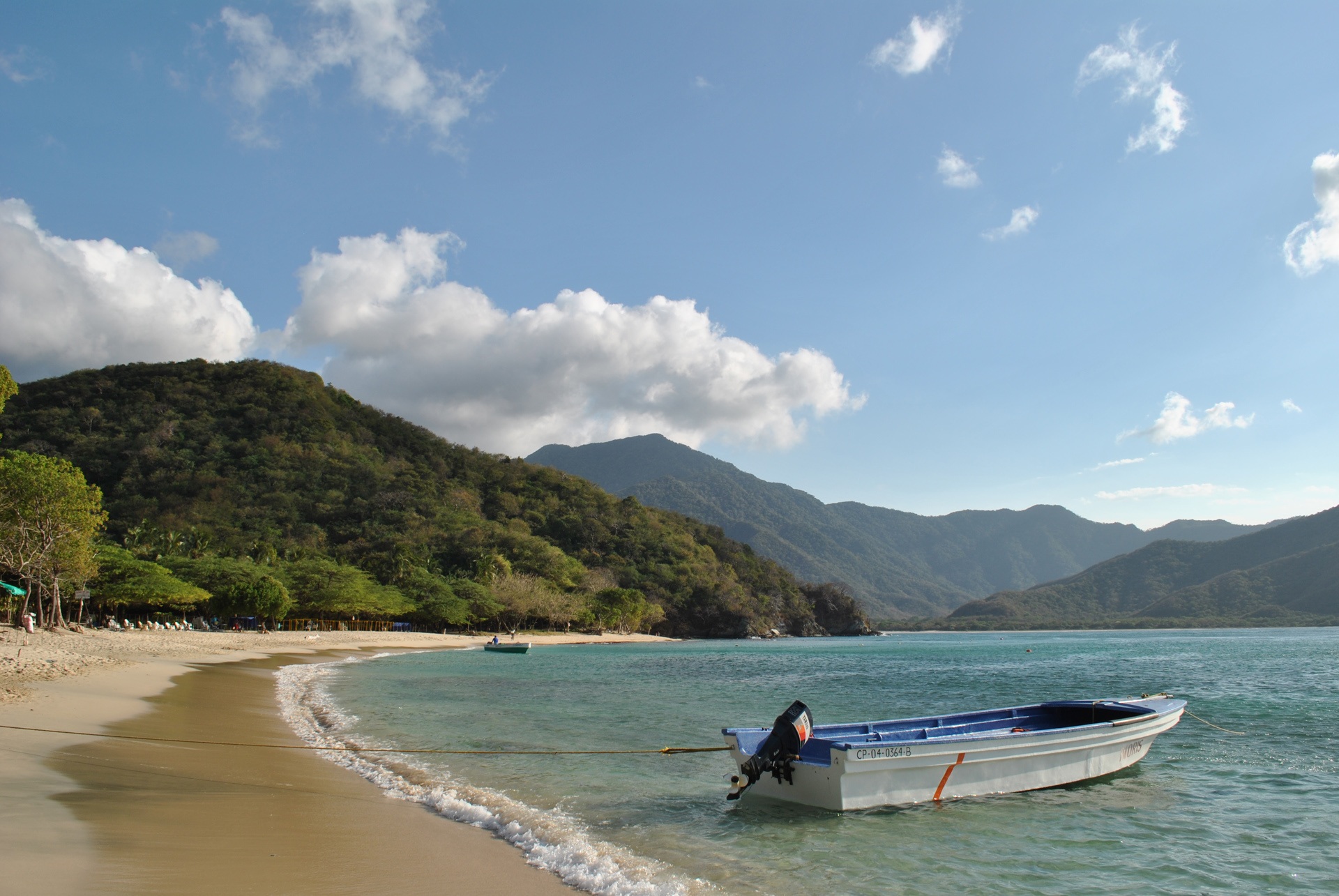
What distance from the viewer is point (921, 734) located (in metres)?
12.8

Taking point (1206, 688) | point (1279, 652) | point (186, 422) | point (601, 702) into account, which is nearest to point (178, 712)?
point (601, 702)

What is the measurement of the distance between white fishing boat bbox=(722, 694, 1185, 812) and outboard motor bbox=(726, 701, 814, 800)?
0.4 inches

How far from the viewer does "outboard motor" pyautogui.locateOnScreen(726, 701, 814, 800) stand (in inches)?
410

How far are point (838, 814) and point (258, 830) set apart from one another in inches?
287

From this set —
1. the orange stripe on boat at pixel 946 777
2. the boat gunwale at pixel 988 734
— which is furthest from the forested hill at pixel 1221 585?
the orange stripe on boat at pixel 946 777

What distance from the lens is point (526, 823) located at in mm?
9602

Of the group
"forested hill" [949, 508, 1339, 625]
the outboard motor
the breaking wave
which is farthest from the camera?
"forested hill" [949, 508, 1339, 625]

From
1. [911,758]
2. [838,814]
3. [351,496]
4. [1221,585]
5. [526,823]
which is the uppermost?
[351,496]

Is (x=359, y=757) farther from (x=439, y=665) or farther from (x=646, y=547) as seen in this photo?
(x=646, y=547)

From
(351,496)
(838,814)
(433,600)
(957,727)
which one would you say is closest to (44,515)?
(838,814)

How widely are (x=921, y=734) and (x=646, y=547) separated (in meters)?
129

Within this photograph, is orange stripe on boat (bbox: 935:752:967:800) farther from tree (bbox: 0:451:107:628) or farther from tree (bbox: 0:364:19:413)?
tree (bbox: 0:451:107:628)

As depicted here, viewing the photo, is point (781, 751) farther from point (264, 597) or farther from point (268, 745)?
point (264, 597)

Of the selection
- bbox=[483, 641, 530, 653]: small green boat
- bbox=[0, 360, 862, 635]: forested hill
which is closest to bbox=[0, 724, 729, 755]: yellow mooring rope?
bbox=[483, 641, 530, 653]: small green boat
